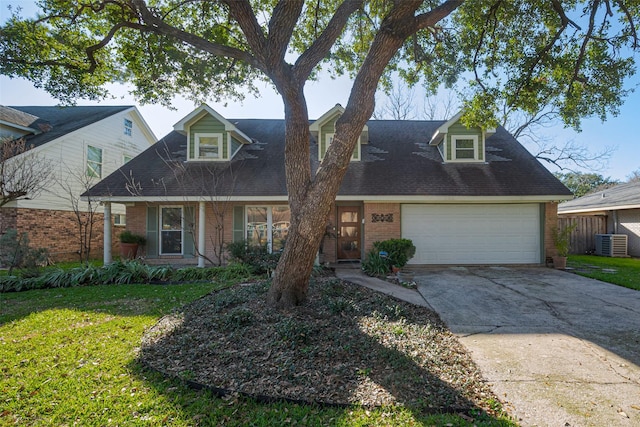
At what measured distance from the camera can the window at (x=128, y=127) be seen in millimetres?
16906

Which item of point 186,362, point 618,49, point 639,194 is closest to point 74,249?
point 186,362

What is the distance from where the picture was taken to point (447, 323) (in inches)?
197

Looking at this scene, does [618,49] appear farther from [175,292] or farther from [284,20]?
[175,292]

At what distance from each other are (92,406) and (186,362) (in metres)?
0.94

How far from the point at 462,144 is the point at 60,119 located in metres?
19.7

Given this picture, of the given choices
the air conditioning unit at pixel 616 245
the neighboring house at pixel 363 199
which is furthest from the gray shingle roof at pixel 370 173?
the air conditioning unit at pixel 616 245

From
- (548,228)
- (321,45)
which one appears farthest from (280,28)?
(548,228)

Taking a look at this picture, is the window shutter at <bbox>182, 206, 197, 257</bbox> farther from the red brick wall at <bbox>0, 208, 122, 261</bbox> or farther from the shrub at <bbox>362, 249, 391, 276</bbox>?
the shrub at <bbox>362, 249, 391, 276</bbox>

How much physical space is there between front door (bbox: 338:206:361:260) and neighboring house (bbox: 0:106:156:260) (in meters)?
9.14

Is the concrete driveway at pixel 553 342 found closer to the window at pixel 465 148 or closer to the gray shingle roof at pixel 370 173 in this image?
the gray shingle roof at pixel 370 173

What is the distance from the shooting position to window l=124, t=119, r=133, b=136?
1691 centimetres

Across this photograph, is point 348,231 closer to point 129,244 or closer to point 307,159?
point 307,159

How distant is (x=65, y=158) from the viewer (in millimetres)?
13430

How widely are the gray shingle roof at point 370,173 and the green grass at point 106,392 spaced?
599 centimetres
